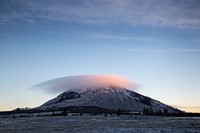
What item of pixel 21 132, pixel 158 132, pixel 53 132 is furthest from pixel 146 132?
pixel 21 132

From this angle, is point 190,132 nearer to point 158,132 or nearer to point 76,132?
point 158,132

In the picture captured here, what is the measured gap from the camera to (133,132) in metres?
61.7

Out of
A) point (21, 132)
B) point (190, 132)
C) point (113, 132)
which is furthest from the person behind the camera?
point (21, 132)

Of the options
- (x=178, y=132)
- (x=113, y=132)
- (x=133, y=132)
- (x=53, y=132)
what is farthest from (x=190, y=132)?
(x=53, y=132)

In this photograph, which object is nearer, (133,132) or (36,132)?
(133,132)

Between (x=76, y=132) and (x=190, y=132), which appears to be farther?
(x=76, y=132)

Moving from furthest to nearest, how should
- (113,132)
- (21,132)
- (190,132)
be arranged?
(21,132)
(113,132)
(190,132)

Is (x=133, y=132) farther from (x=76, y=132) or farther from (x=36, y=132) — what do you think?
(x=36, y=132)

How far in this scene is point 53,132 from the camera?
65.0 m

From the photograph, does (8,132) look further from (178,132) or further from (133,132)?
(178,132)

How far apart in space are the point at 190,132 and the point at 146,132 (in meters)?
8.15

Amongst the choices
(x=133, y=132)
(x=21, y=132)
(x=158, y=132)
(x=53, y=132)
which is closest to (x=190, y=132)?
(x=158, y=132)

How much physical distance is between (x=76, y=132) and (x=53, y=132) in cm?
520

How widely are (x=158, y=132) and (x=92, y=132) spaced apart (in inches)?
505
